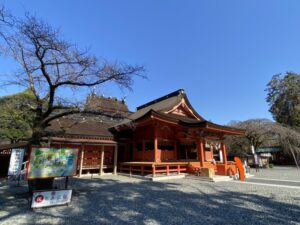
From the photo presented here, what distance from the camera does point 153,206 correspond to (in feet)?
17.9

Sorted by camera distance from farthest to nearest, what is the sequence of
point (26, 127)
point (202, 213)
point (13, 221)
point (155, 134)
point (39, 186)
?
point (26, 127)
point (155, 134)
point (39, 186)
point (202, 213)
point (13, 221)

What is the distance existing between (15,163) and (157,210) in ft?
24.9

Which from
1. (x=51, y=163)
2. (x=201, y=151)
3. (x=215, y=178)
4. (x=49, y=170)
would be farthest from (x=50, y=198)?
(x=201, y=151)

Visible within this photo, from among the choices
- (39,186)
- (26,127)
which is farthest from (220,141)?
(26,127)

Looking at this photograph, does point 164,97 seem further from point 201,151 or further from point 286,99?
point 286,99

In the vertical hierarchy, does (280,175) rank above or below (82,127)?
below

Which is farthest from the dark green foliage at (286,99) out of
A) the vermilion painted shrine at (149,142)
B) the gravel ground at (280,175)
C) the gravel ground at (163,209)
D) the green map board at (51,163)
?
the green map board at (51,163)

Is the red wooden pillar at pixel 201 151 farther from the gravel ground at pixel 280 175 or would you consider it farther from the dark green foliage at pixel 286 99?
the dark green foliage at pixel 286 99

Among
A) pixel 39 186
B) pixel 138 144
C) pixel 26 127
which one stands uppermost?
pixel 26 127

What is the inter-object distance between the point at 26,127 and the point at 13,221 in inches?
670

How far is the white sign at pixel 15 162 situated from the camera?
859cm

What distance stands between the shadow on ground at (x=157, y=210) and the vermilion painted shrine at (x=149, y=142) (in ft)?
16.6

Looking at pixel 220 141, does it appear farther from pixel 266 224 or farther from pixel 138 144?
pixel 266 224

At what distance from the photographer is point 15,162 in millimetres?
8711
